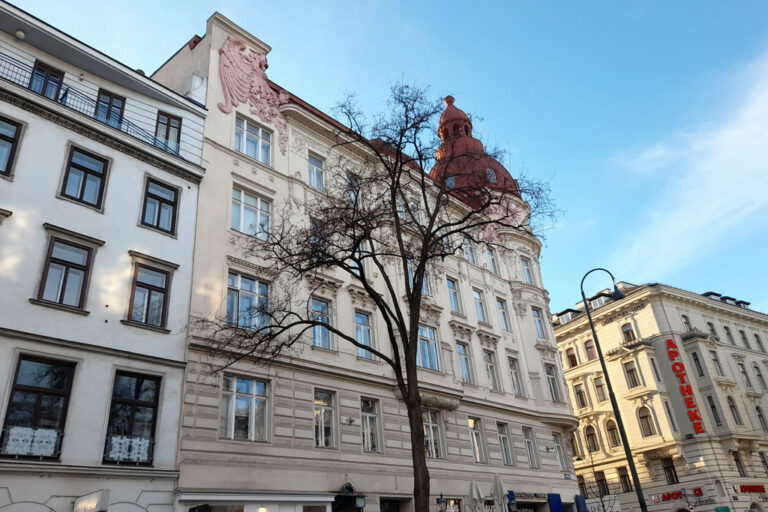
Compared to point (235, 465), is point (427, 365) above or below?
above

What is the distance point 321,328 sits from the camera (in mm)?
22344

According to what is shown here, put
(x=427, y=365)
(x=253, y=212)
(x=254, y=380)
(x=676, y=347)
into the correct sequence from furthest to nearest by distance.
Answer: (x=676, y=347), (x=427, y=365), (x=253, y=212), (x=254, y=380)

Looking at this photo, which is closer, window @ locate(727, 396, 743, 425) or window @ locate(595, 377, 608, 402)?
window @ locate(727, 396, 743, 425)

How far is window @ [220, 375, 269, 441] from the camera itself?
1775 centimetres

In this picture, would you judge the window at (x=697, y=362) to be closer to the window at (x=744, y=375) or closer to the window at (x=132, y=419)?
the window at (x=744, y=375)

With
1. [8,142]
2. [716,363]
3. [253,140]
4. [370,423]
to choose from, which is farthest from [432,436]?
[716,363]

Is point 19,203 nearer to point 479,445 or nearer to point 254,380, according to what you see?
point 254,380

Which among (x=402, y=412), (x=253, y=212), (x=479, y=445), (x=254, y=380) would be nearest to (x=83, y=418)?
(x=254, y=380)

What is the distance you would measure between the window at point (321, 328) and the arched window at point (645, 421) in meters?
34.9

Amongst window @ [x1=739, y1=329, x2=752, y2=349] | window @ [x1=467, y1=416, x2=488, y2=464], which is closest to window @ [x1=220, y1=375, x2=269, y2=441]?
window @ [x1=467, y1=416, x2=488, y2=464]

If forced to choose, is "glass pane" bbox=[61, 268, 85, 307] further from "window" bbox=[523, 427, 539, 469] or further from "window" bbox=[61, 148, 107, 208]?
"window" bbox=[523, 427, 539, 469]

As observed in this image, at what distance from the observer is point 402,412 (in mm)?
23250

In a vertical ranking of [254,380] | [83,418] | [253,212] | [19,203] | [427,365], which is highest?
[253,212]

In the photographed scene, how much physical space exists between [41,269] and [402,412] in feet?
46.2
